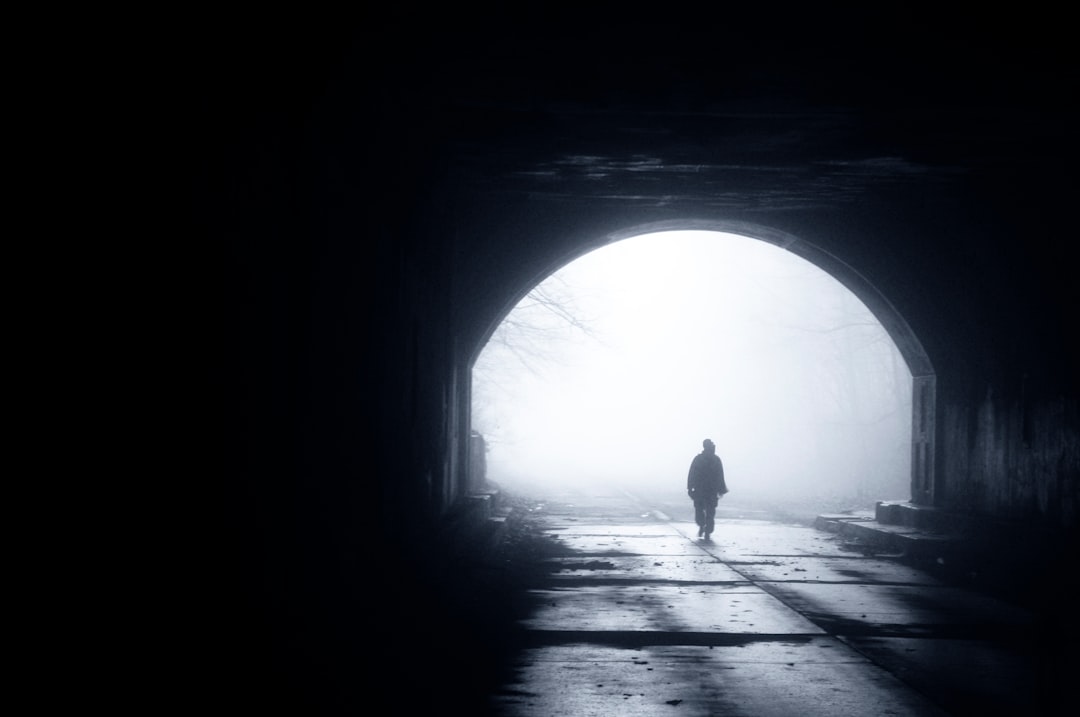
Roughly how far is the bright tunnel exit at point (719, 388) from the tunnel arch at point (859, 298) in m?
9.13

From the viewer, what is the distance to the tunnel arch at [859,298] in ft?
65.9

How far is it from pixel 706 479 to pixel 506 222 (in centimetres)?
510

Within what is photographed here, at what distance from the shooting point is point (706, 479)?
66.8 feet

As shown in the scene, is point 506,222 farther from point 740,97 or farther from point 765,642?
point 765,642

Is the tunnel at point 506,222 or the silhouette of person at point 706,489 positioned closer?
the tunnel at point 506,222

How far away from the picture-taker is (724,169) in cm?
1527

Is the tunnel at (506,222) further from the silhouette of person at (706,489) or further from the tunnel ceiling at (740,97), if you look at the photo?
the silhouette of person at (706,489)

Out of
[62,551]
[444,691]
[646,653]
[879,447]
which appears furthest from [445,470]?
[879,447]

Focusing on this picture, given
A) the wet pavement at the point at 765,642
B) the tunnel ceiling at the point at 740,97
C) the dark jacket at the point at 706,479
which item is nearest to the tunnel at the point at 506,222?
the tunnel ceiling at the point at 740,97

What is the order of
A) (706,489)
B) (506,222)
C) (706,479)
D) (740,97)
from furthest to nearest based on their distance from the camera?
(706,479) → (706,489) → (506,222) → (740,97)

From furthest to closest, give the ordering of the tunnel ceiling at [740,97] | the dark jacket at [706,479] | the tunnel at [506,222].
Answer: the dark jacket at [706,479]
the tunnel ceiling at [740,97]
the tunnel at [506,222]

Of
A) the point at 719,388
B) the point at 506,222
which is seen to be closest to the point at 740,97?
the point at 506,222

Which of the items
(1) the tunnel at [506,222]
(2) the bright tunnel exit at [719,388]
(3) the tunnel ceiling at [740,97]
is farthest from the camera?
(2) the bright tunnel exit at [719,388]

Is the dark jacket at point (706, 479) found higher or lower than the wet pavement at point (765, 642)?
higher
